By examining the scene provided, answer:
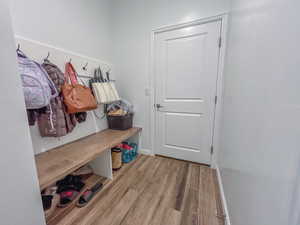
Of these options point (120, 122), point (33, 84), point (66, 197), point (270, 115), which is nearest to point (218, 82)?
point (270, 115)

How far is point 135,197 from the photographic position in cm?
138

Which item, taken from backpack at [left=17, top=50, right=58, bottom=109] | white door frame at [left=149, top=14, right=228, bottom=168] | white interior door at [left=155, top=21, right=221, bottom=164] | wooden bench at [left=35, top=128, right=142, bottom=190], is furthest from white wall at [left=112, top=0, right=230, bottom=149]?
backpack at [left=17, top=50, right=58, bottom=109]

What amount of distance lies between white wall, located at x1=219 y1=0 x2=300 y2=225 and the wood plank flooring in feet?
1.55

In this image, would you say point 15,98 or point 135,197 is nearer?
point 15,98

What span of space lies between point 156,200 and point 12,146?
4.23 feet

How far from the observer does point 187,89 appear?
1882 mm

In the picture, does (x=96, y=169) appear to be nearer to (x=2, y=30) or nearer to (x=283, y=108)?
(x=2, y=30)

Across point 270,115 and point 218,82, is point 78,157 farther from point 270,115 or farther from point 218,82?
point 218,82

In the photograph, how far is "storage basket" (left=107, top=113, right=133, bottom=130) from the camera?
80.7 inches

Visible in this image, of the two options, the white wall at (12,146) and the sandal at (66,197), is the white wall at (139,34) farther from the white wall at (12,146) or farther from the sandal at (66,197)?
→ the white wall at (12,146)

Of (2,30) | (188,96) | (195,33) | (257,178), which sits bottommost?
(257,178)

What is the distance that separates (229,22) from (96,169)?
100 inches

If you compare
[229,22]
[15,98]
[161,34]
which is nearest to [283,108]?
[15,98]

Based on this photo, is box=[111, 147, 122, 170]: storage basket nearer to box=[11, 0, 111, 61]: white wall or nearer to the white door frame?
the white door frame
